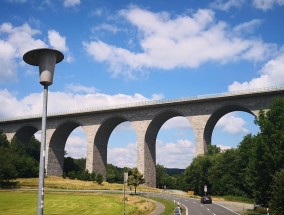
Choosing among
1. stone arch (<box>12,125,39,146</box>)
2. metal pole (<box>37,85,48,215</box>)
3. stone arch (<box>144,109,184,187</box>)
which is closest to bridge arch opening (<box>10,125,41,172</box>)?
stone arch (<box>12,125,39,146</box>)

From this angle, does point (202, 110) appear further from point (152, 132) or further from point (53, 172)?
point (53, 172)

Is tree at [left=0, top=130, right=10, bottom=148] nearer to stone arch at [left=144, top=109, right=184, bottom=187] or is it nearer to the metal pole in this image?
stone arch at [left=144, top=109, right=184, bottom=187]

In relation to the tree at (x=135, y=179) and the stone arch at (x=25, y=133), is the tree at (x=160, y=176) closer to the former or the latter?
the stone arch at (x=25, y=133)

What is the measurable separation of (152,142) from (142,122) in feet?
16.1

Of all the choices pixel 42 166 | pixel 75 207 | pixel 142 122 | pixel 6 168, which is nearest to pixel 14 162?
pixel 6 168

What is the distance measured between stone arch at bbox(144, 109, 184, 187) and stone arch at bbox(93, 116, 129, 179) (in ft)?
23.2

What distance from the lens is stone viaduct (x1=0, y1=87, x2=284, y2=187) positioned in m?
56.6

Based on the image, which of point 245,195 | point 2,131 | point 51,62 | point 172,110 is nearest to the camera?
point 51,62

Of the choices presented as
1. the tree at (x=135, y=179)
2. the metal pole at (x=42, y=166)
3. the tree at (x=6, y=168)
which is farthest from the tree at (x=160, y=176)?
the metal pole at (x=42, y=166)

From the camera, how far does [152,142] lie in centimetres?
6806

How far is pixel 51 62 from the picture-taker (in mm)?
9844

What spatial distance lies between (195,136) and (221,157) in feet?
19.1

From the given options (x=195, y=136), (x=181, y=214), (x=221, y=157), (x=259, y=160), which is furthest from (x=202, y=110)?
(x=181, y=214)

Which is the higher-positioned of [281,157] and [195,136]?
[195,136]
